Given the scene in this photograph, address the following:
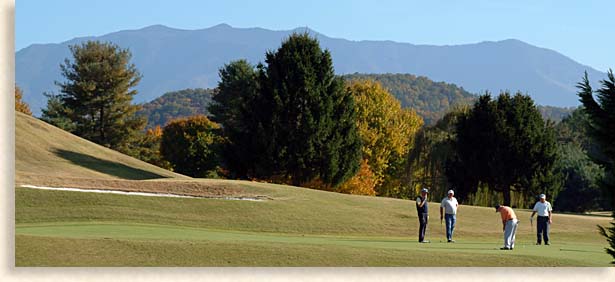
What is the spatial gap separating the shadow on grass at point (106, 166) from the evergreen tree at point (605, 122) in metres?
32.1

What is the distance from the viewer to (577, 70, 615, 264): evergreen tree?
47.9ft

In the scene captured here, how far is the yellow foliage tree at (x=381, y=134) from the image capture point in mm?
65250

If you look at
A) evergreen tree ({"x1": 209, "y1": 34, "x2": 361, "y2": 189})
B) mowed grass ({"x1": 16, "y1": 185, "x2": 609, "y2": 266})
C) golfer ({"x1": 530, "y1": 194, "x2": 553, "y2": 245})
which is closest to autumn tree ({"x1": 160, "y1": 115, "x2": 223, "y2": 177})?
evergreen tree ({"x1": 209, "y1": 34, "x2": 361, "y2": 189})

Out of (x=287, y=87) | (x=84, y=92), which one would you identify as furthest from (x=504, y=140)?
(x=84, y=92)

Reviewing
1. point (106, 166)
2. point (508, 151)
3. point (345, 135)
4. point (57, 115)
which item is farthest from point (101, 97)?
point (508, 151)

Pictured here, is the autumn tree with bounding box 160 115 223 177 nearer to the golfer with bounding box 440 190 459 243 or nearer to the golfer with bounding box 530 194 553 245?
the golfer with bounding box 530 194 553 245

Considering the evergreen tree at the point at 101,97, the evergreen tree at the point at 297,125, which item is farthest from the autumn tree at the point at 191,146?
the evergreen tree at the point at 297,125

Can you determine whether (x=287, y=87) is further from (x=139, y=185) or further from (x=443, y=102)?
(x=443, y=102)

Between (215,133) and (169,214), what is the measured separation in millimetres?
48430

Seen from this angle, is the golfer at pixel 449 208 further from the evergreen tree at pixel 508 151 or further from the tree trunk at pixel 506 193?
the tree trunk at pixel 506 193

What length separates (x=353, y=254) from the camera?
65.3 feet

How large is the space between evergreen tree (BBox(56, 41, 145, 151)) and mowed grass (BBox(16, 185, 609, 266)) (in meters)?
39.3

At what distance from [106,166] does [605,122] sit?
1362 inches

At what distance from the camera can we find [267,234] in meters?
28.7
